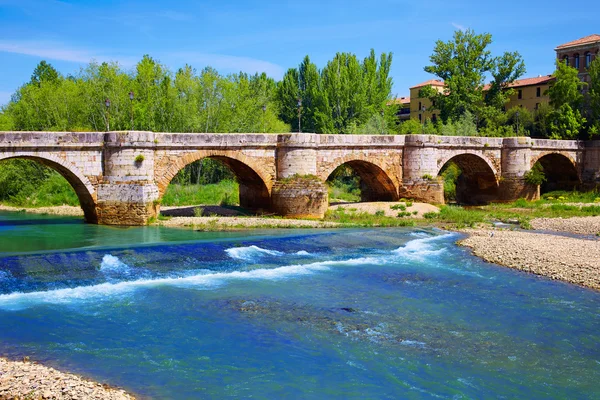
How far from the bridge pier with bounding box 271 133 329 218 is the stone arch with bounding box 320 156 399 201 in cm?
349

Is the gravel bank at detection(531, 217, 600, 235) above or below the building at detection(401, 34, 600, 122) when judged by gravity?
below

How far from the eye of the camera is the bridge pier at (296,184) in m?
31.4

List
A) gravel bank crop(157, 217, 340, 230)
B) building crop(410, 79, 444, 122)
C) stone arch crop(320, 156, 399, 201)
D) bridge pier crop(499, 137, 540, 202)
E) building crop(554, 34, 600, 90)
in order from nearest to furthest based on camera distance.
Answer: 1. gravel bank crop(157, 217, 340, 230)
2. stone arch crop(320, 156, 399, 201)
3. bridge pier crop(499, 137, 540, 202)
4. building crop(554, 34, 600, 90)
5. building crop(410, 79, 444, 122)

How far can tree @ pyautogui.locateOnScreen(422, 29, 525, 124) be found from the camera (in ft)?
198

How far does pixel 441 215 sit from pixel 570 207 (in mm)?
10149

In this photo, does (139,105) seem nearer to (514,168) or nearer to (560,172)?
(514,168)

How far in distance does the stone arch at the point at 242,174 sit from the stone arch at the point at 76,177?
3079mm

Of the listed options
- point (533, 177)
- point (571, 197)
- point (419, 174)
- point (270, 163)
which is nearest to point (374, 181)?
point (419, 174)

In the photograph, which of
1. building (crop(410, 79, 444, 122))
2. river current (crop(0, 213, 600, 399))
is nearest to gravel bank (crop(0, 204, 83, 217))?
river current (crop(0, 213, 600, 399))

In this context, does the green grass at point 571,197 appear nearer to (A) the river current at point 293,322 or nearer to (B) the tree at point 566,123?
(B) the tree at point 566,123

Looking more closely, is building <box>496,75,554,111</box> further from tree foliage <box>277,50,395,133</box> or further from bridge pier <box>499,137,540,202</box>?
bridge pier <box>499,137,540,202</box>

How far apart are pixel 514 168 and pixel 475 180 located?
292cm

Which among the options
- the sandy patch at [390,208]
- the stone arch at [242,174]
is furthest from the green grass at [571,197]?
the stone arch at [242,174]

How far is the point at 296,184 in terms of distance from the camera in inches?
1242
